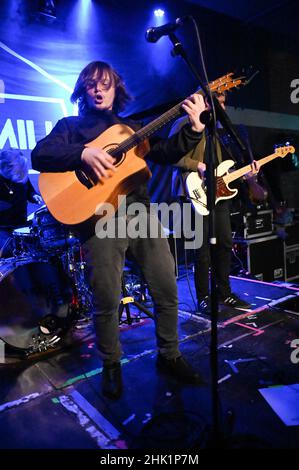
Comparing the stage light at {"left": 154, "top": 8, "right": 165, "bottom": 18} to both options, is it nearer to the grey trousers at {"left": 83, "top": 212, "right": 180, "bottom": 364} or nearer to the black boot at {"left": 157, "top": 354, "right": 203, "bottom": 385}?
the grey trousers at {"left": 83, "top": 212, "right": 180, "bottom": 364}

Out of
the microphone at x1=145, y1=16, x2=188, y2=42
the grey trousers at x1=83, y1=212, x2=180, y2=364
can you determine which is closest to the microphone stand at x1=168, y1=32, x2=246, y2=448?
the microphone at x1=145, y1=16, x2=188, y2=42

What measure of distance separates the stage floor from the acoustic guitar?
1.14m

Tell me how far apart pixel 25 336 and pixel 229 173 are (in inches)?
97.9

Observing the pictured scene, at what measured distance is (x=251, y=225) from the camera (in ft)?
17.4

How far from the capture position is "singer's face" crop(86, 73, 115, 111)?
2164 mm

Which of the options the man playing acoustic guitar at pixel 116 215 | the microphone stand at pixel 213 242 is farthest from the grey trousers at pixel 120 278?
the microphone stand at pixel 213 242

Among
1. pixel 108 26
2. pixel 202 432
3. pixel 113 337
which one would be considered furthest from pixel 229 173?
pixel 108 26

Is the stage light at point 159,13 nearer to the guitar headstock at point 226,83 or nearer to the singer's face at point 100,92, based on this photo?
the singer's face at point 100,92

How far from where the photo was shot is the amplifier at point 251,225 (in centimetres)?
524

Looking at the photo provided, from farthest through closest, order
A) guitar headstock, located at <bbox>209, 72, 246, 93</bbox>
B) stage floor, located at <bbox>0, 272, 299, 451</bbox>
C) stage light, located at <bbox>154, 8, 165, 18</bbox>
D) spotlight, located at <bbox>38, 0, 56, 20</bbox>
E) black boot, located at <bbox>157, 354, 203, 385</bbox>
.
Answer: stage light, located at <bbox>154, 8, 165, 18</bbox>, spotlight, located at <bbox>38, 0, 56, 20</bbox>, black boot, located at <bbox>157, 354, 203, 385</bbox>, guitar headstock, located at <bbox>209, 72, 246, 93</bbox>, stage floor, located at <bbox>0, 272, 299, 451</bbox>

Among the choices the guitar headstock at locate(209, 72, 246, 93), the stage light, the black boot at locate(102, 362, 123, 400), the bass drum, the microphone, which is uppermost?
the stage light

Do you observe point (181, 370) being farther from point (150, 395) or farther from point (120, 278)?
point (120, 278)

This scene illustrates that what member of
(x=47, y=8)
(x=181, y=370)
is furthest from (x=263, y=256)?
(x=47, y=8)

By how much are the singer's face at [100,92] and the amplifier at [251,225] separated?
346cm
